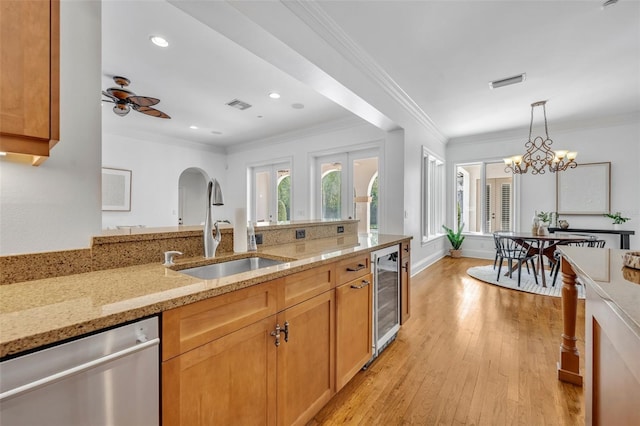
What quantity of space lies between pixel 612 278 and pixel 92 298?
1797 mm

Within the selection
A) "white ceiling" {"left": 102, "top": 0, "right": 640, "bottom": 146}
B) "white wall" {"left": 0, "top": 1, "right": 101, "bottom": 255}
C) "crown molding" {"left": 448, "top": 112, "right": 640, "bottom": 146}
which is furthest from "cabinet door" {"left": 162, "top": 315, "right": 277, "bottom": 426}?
"crown molding" {"left": 448, "top": 112, "right": 640, "bottom": 146}

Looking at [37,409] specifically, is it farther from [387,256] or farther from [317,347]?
[387,256]

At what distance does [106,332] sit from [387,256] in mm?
1910

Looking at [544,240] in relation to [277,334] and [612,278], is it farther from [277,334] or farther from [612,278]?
[277,334]

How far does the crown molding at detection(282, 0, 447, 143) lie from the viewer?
2.15m

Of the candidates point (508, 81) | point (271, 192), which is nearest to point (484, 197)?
point (508, 81)

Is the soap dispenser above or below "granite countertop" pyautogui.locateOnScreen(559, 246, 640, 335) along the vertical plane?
above

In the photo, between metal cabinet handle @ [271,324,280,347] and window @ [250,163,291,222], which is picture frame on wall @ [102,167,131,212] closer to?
window @ [250,163,291,222]

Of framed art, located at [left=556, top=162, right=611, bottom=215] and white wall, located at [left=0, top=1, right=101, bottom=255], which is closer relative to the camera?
white wall, located at [left=0, top=1, right=101, bottom=255]

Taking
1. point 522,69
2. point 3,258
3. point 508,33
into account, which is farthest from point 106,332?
point 522,69

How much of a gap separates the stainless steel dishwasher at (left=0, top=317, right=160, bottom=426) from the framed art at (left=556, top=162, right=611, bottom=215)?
6.79m

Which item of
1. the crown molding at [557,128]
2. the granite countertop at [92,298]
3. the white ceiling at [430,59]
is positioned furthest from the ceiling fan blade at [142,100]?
the crown molding at [557,128]

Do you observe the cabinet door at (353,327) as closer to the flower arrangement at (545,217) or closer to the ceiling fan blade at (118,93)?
the ceiling fan blade at (118,93)

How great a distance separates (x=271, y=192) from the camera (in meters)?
6.59
